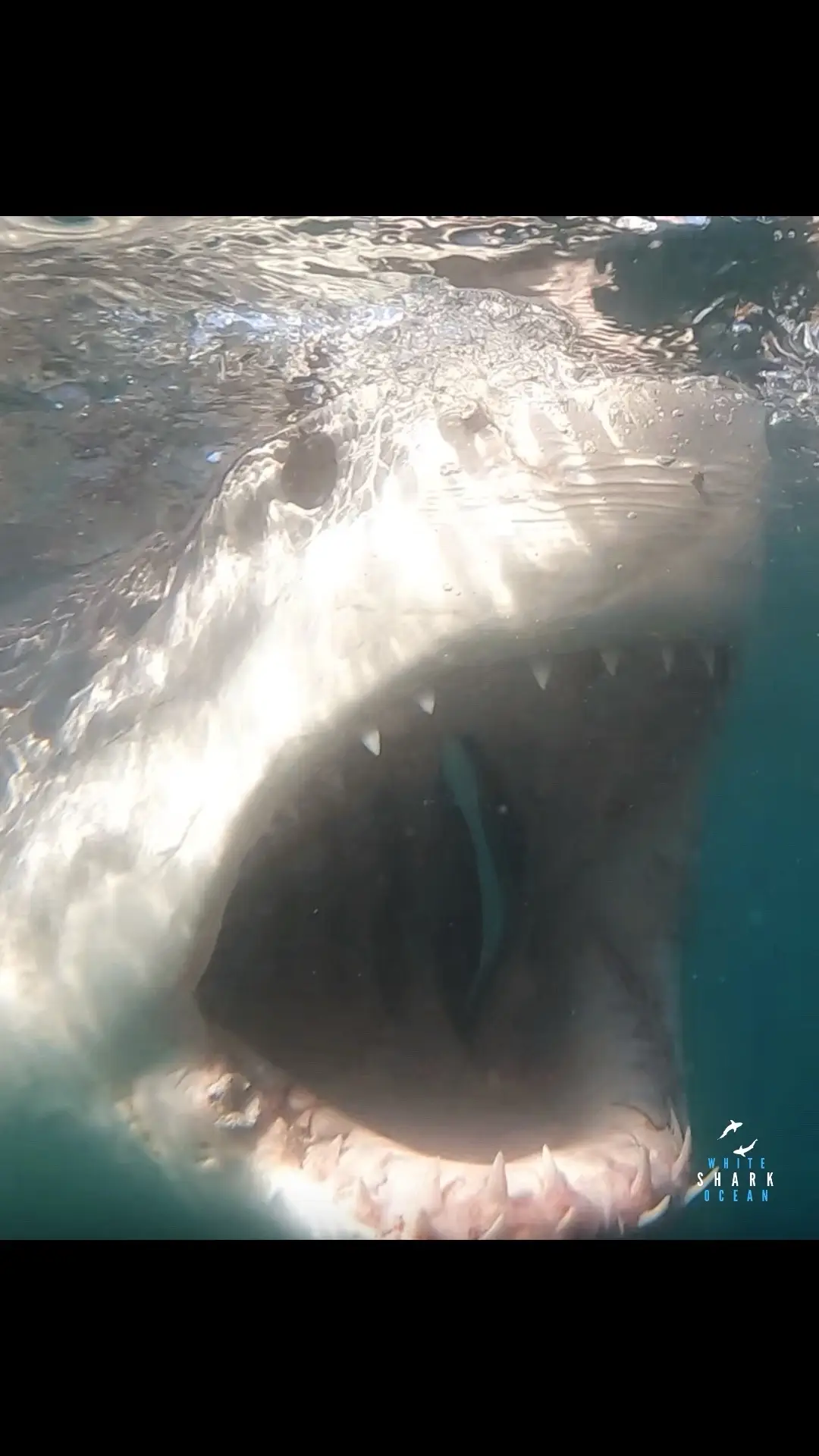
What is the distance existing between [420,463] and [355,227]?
57 centimetres

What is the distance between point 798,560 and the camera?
254cm

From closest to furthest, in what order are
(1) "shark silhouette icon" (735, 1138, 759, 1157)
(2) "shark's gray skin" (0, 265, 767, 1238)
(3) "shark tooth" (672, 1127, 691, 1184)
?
1. (2) "shark's gray skin" (0, 265, 767, 1238)
2. (3) "shark tooth" (672, 1127, 691, 1184)
3. (1) "shark silhouette icon" (735, 1138, 759, 1157)

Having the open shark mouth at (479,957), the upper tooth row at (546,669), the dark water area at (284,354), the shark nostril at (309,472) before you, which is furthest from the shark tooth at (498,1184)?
the shark nostril at (309,472)

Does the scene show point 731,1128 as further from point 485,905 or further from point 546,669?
point 546,669

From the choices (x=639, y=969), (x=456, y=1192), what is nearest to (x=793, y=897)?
(x=639, y=969)

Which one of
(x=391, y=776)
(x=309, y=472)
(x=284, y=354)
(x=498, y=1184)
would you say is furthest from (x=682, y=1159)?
(x=284, y=354)

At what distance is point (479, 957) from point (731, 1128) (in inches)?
21.6

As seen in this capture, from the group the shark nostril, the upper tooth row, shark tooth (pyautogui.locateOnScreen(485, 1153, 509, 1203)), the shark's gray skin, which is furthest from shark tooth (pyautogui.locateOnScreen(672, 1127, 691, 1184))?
the shark nostril

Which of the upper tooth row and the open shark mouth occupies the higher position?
the upper tooth row

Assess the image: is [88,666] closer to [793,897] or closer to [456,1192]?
[456,1192]

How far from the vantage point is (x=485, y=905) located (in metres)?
1.64

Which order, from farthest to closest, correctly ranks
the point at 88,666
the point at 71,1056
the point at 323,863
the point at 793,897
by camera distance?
the point at 793,897 → the point at 323,863 → the point at 88,666 → the point at 71,1056

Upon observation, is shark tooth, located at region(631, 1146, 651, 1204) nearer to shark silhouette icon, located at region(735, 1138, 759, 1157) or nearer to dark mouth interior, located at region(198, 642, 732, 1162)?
dark mouth interior, located at region(198, 642, 732, 1162)

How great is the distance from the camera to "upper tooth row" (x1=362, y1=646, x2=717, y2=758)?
1.43 meters
